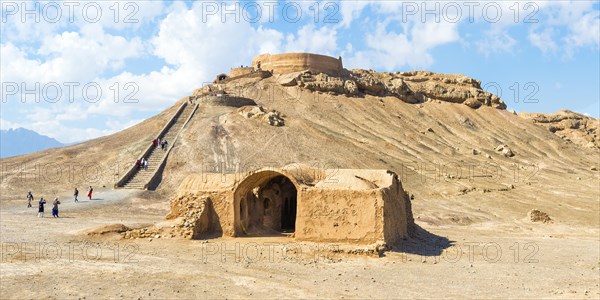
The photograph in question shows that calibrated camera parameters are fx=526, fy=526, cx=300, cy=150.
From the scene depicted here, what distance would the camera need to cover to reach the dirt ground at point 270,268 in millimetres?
13664

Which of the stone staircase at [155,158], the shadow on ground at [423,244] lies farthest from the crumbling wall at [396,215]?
the stone staircase at [155,158]

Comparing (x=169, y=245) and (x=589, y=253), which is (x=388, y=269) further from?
(x=589, y=253)

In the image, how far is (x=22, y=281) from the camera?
13.4m

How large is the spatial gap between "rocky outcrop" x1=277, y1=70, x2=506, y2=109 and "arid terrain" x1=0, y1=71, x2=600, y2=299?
0.77ft

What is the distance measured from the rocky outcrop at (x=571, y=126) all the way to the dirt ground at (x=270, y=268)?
172 ft

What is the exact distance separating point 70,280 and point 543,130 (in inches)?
2629

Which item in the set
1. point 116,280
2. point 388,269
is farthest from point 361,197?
point 116,280

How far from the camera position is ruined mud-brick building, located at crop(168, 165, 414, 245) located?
19594 mm

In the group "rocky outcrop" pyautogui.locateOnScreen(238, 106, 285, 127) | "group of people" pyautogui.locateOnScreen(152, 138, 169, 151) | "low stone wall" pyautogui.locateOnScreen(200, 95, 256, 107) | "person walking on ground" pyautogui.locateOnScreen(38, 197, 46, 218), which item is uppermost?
"low stone wall" pyautogui.locateOnScreen(200, 95, 256, 107)

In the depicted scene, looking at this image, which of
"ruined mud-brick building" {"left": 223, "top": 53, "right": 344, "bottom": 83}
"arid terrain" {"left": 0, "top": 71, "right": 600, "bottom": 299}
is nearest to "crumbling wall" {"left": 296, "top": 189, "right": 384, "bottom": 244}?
"arid terrain" {"left": 0, "top": 71, "right": 600, "bottom": 299}

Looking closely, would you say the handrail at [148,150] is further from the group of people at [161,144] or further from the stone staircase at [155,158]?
the group of people at [161,144]

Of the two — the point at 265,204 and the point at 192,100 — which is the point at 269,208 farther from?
the point at 192,100

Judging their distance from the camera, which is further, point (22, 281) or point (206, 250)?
point (206, 250)

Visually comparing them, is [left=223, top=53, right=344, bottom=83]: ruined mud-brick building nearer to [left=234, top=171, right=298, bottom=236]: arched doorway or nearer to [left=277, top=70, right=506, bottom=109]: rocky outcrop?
[left=277, top=70, right=506, bottom=109]: rocky outcrop
